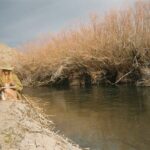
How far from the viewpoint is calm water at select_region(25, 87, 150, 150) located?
39.4ft

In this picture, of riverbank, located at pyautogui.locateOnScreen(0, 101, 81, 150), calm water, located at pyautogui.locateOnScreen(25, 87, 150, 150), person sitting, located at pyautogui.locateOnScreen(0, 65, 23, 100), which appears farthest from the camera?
person sitting, located at pyautogui.locateOnScreen(0, 65, 23, 100)

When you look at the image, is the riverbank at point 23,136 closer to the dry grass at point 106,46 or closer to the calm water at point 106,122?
the calm water at point 106,122

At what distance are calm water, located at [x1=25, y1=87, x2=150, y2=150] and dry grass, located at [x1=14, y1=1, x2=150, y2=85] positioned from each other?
11314 mm

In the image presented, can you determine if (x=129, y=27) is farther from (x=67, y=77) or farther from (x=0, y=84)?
(x=0, y=84)

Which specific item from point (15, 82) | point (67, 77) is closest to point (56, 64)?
point (67, 77)

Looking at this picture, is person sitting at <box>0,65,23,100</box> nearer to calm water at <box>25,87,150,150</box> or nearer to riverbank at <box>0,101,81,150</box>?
calm water at <box>25,87,150,150</box>

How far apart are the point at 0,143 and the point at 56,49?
3167 cm

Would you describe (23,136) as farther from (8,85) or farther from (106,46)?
(106,46)

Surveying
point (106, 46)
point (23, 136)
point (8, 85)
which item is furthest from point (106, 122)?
point (106, 46)

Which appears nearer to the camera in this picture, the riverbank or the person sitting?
the riverbank

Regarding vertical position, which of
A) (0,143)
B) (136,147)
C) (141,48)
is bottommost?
(136,147)

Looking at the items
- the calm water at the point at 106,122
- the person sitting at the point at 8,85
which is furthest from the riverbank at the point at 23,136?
the person sitting at the point at 8,85

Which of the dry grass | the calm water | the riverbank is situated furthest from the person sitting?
the dry grass

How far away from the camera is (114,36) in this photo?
3444 centimetres
